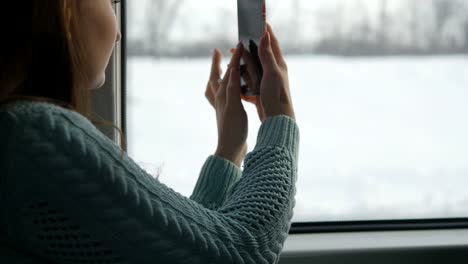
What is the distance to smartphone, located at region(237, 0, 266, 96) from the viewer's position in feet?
2.98

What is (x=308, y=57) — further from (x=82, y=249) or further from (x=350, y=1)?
(x=82, y=249)

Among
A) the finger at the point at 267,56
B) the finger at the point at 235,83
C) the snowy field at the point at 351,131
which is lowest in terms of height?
the snowy field at the point at 351,131

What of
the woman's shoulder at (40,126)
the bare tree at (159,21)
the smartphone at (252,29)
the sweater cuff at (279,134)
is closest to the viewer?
the woman's shoulder at (40,126)

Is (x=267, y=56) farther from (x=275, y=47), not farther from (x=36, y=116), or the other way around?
(x=36, y=116)

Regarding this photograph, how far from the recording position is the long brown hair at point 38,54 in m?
0.63

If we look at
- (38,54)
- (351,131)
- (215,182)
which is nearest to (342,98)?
(351,131)

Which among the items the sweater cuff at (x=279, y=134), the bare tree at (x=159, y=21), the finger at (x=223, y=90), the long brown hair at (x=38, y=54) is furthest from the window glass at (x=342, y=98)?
the long brown hair at (x=38, y=54)

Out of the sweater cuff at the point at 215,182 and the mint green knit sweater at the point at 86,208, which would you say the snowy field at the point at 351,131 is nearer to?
the sweater cuff at the point at 215,182

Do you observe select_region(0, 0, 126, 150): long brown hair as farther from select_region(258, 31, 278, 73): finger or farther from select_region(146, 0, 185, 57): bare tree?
select_region(146, 0, 185, 57): bare tree

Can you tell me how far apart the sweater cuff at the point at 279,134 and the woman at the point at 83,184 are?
0.05 feet

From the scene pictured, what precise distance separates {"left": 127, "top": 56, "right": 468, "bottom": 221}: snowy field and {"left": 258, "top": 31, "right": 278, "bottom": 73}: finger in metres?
0.38

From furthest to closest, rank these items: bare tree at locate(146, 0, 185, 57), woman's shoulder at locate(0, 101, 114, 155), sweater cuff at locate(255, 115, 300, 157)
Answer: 1. bare tree at locate(146, 0, 185, 57)
2. sweater cuff at locate(255, 115, 300, 157)
3. woman's shoulder at locate(0, 101, 114, 155)

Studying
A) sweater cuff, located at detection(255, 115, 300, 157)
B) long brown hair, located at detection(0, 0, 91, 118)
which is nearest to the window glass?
sweater cuff, located at detection(255, 115, 300, 157)

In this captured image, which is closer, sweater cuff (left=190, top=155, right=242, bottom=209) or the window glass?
sweater cuff (left=190, top=155, right=242, bottom=209)
